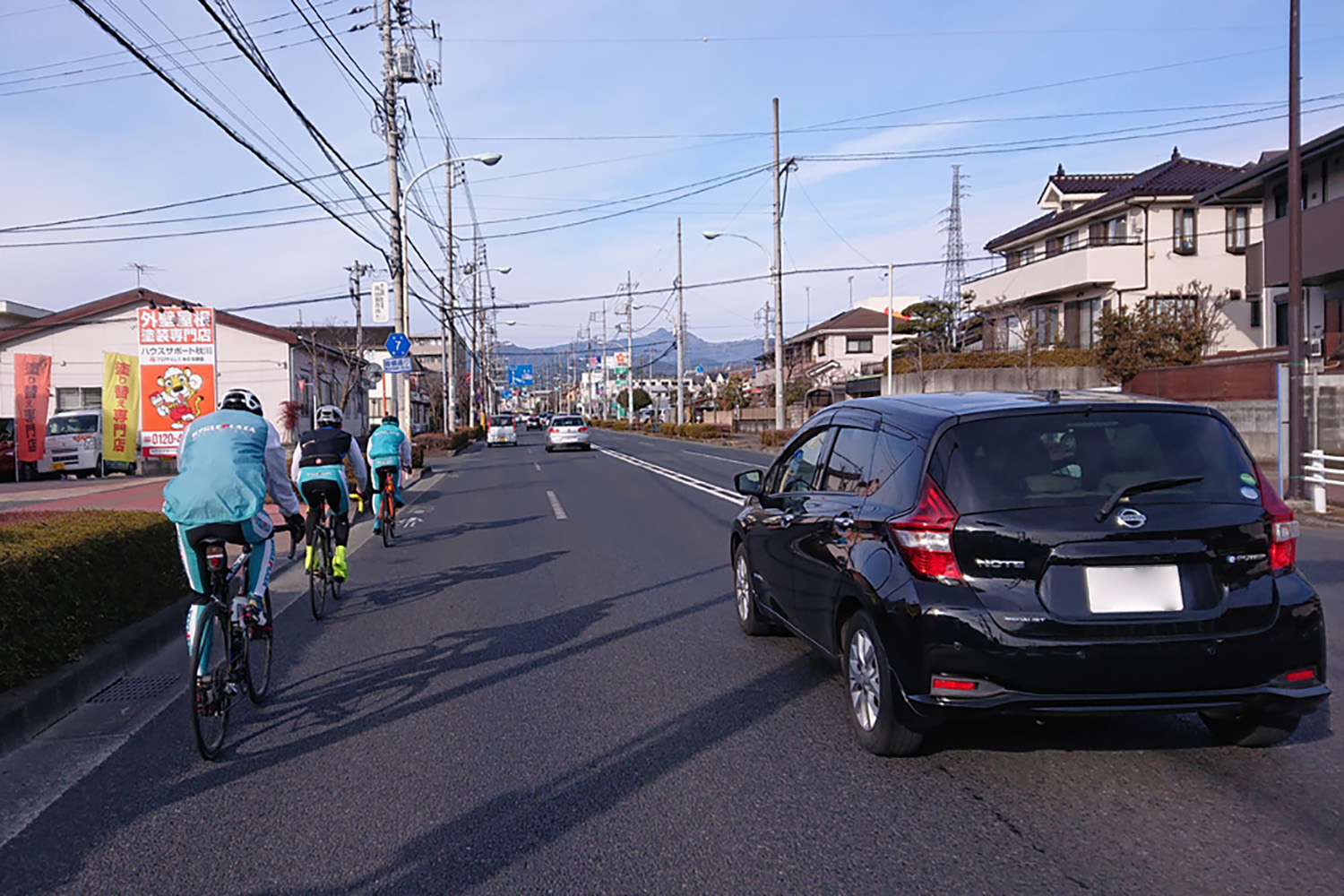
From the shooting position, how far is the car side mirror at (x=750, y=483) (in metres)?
6.96

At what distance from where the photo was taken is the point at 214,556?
510 centimetres

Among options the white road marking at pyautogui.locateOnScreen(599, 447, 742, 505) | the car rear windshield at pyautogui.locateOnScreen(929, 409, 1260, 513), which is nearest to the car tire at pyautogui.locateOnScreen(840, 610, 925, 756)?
the car rear windshield at pyautogui.locateOnScreen(929, 409, 1260, 513)

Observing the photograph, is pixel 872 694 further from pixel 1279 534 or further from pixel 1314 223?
pixel 1314 223

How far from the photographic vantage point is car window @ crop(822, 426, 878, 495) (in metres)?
5.18

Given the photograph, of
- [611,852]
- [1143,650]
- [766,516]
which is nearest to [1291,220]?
[766,516]

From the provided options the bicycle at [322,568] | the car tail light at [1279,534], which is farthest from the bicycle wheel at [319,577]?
the car tail light at [1279,534]

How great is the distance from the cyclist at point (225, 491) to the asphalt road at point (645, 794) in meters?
0.82

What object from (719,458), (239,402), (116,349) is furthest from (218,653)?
(116,349)

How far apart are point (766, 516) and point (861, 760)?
84.4 inches

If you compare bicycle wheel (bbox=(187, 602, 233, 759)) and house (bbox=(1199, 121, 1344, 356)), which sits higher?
house (bbox=(1199, 121, 1344, 356))

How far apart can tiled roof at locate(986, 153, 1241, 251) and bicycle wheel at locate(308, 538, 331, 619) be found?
33.5 m

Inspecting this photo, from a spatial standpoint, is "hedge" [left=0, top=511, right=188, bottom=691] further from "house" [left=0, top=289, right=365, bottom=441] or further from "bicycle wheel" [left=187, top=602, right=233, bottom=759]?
"house" [left=0, top=289, right=365, bottom=441]

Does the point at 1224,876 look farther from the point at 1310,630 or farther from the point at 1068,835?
the point at 1310,630

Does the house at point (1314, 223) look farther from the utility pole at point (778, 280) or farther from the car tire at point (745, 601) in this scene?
the car tire at point (745, 601)
